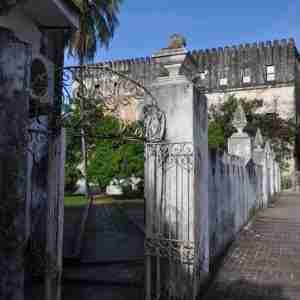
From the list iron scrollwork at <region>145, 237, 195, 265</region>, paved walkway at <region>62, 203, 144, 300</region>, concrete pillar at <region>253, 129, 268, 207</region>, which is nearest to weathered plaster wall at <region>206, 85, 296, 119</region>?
concrete pillar at <region>253, 129, 268, 207</region>

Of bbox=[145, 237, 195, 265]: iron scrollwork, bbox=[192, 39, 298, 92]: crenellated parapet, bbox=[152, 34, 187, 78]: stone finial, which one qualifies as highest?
bbox=[192, 39, 298, 92]: crenellated parapet

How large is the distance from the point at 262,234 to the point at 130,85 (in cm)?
564

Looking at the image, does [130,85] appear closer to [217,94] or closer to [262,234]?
[262,234]

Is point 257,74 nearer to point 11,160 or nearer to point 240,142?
point 240,142

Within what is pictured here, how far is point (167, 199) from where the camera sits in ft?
18.0

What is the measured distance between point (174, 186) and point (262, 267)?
2687 millimetres

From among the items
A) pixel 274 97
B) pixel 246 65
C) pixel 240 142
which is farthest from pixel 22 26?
pixel 246 65

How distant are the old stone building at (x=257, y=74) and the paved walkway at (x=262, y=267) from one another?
2466cm

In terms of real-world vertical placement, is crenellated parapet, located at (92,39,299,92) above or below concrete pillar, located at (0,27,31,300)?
above

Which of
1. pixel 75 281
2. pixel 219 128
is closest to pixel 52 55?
pixel 75 281

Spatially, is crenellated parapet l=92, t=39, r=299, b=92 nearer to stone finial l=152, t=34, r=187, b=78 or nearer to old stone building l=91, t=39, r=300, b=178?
old stone building l=91, t=39, r=300, b=178

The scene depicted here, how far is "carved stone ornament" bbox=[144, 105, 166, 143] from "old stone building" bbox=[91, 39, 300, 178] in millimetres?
27236

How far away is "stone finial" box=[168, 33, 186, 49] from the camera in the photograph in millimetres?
5707

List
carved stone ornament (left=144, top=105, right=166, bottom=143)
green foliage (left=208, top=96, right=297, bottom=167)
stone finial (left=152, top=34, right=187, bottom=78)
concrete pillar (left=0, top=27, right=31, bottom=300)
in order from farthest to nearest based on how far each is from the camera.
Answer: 1. green foliage (left=208, top=96, right=297, bottom=167)
2. stone finial (left=152, top=34, right=187, bottom=78)
3. carved stone ornament (left=144, top=105, right=166, bottom=143)
4. concrete pillar (left=0, top=27, right=31, bottom=300)
